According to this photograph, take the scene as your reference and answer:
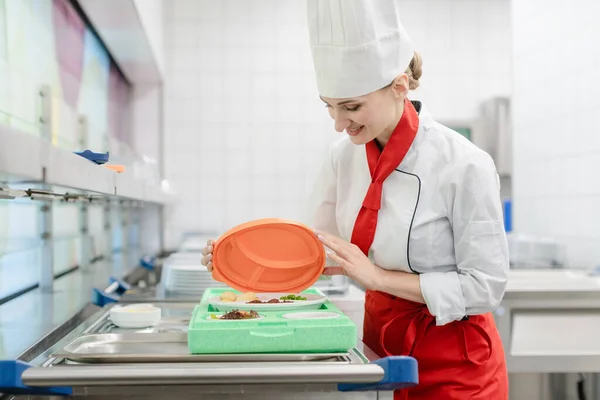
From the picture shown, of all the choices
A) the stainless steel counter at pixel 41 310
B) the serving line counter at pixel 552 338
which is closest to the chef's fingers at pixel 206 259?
the stainless steel counter at pixel 41 310

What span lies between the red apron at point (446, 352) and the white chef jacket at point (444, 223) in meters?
0.08

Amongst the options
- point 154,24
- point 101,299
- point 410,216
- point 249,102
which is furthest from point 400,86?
point 249,102

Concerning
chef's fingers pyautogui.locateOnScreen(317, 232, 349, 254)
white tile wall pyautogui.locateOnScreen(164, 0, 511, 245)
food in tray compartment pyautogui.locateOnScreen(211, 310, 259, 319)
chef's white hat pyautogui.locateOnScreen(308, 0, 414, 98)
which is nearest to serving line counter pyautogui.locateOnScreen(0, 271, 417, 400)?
food in tray compartment pyautogui.locateOnScreen(211, 310, 259, 319)

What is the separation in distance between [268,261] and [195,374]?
0.52 m

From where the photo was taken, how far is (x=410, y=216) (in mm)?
1554

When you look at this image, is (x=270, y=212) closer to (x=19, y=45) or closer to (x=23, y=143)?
(x=19, y=45)

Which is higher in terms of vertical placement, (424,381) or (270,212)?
(270,212)

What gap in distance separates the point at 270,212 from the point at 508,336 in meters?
2.46

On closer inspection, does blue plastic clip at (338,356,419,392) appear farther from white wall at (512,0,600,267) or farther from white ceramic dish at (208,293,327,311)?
white wall at (512,0,600,267)

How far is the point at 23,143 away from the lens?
86 cm

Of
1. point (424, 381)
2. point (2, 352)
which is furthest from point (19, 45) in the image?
point (424, 381)

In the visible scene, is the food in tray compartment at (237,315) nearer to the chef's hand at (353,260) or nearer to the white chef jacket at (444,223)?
the chef's hand at (353,260)

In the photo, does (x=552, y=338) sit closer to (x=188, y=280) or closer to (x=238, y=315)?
(x=188, y=280)

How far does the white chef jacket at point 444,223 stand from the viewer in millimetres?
1482
